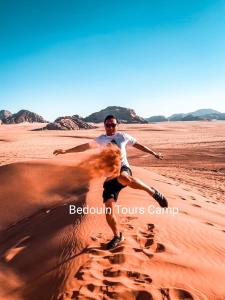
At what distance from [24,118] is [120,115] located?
22.6 meters

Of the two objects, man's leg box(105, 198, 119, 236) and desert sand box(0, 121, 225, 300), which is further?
man's leg box(105, 198, 119, 236)

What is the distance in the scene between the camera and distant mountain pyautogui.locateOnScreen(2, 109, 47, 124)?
232 ft

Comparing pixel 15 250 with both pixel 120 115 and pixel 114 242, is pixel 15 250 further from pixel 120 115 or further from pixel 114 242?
pixel 120 115

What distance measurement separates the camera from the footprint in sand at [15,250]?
4.11 metres

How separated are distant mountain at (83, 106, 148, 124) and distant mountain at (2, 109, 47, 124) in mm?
13252

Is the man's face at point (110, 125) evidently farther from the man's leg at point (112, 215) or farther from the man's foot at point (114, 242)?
the man's foot at point (114, 242)

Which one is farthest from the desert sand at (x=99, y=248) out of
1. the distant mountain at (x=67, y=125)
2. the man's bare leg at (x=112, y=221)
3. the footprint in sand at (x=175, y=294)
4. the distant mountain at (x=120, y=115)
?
the distant mountain at (x=120, y=115)

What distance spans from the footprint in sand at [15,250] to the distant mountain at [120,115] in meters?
53.5

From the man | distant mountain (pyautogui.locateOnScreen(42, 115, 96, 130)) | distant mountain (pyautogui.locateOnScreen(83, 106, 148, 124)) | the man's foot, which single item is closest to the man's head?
the man

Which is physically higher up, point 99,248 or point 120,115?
point 120,115

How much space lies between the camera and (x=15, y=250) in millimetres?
4262

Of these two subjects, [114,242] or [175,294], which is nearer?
[175,294]

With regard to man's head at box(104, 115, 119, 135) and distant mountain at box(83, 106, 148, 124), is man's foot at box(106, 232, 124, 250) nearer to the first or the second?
man's head at box(104, 115, 119, 135)

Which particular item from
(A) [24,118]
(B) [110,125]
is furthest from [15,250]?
(A) [24,118]
